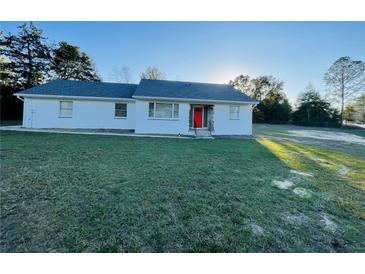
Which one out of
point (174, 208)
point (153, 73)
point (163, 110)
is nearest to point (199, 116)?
point (163, 110)

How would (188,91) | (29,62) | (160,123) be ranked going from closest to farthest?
1. (160,123)
2. (188,91)
3. (29,62)

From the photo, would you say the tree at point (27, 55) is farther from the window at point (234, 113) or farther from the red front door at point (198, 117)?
the window at point (234, 113)

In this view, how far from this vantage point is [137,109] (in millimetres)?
14203

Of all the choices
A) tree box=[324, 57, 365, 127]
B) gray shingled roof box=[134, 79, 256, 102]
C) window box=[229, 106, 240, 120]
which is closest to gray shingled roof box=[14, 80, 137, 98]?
gray shingled roof box=[134, 79, 256, 102]

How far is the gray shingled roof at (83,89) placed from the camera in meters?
15.1

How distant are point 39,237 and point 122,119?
45.0 ft

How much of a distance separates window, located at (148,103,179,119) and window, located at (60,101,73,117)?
6238 mm

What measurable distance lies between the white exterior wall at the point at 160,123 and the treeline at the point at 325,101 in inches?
1142

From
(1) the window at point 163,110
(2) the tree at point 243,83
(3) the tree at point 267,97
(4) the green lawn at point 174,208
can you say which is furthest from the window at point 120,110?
(2) the tree at point 243,83

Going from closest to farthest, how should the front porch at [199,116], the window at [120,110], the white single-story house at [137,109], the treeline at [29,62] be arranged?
the white single-story house at [137,109]
the window at [120,110]
the front porch at [199,116]
the treeline at [29,62]

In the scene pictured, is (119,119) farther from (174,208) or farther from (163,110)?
(174,208)

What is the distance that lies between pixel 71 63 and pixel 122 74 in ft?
31.6
